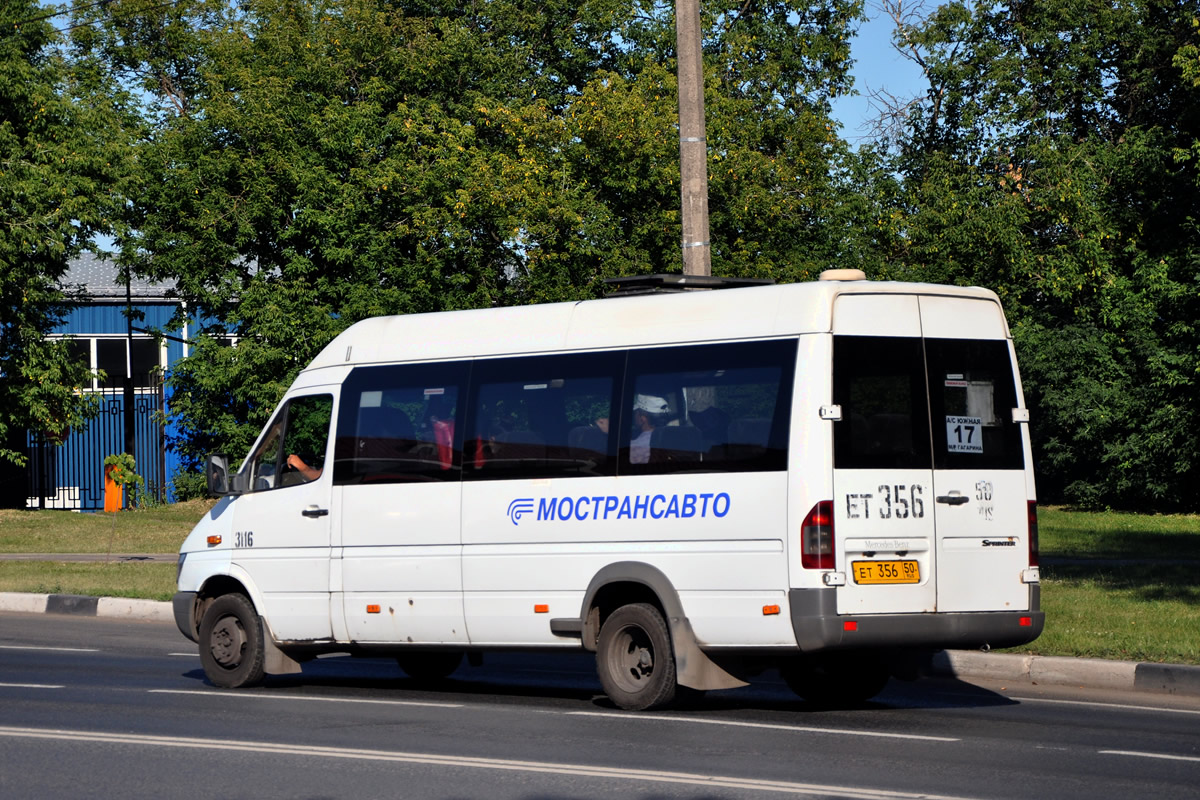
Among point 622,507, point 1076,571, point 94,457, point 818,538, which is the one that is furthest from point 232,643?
point 94,457

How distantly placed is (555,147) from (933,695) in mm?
20593

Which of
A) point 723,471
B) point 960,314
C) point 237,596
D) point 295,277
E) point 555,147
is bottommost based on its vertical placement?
point 237,596

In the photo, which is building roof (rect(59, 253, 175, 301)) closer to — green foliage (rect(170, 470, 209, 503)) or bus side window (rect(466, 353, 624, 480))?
green foliage (rect(170, 470, 209, 503))

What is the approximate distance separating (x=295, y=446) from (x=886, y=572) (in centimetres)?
459

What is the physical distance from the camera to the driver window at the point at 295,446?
11758mm

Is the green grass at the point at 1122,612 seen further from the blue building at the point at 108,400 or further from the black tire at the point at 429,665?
the blue building at the point at 108,400

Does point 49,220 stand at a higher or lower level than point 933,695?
higher

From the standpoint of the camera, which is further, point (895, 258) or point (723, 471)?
point (895, 258)

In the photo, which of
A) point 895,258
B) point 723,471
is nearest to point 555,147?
point 895,258

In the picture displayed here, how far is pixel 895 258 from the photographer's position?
34.4 meters

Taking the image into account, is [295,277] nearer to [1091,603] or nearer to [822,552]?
[1091,603]

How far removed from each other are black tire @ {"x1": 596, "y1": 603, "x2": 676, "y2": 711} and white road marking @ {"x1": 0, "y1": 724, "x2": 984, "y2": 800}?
199cm

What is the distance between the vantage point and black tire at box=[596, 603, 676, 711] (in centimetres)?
989

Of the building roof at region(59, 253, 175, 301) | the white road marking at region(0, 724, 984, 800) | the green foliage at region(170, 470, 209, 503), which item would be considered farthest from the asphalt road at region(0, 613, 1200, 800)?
the building roof at region(59, 253, 175, 301)
